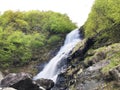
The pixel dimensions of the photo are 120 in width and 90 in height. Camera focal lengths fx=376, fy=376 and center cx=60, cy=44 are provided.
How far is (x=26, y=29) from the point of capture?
69188mm

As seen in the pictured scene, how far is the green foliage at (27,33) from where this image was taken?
190 feet

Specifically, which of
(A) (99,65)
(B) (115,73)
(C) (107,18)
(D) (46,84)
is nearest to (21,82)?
(D) (46,84)

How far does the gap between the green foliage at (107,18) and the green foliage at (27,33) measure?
1400cm

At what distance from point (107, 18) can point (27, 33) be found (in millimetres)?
26534

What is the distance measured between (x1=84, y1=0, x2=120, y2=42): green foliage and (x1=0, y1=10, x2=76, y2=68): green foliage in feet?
45.9

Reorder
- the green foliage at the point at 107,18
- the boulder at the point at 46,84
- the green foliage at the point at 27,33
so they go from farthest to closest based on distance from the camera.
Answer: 1. the green foliage at the point at 27,33
2. the green foliage at the point at 107,18
3. the boulder at the point at 46,84

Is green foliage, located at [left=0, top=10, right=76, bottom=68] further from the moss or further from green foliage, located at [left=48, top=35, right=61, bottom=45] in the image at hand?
the moss

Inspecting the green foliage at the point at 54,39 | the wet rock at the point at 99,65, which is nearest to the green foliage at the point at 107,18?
the wet rock at the point at 99,65

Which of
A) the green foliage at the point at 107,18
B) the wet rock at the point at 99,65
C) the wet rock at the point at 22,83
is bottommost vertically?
the wet rock at the point at 99,65

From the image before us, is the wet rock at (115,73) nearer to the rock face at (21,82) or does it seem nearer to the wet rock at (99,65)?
the wet rock at (99,65)

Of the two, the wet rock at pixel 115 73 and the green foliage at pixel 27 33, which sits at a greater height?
the green foliage at pixel 27 33

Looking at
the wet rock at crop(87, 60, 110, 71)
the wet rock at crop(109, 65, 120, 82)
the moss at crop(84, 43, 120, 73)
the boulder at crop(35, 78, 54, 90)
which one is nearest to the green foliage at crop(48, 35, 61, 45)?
the boulder at crop(35, 78, 54, 90)

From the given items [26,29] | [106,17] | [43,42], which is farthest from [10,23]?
[106,17]

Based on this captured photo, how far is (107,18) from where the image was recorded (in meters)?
44.2
